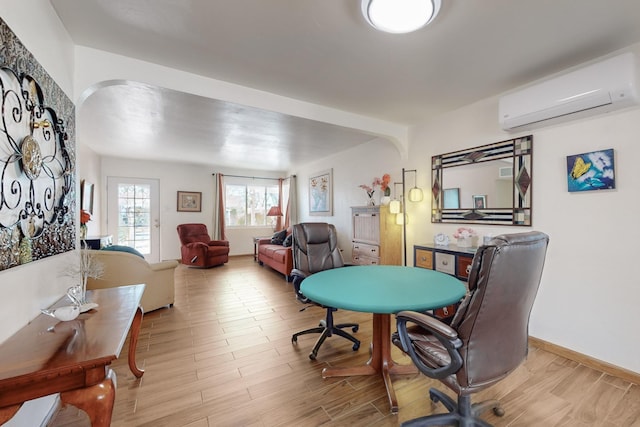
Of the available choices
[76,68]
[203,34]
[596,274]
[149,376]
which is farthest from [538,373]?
[76,68]

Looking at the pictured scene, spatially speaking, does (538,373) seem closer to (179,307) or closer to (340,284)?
(340,284)

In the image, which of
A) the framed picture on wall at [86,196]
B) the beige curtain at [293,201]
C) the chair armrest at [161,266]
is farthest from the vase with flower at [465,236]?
the framed picture on wall at [86,196]

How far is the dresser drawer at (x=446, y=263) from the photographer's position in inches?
108

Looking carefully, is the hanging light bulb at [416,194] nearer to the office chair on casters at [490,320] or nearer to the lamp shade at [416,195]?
the lamp shade at [416,195]

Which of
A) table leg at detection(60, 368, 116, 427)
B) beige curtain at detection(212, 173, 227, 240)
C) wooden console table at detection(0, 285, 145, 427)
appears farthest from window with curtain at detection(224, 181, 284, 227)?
table leg at detection(60, 368, 116, 427)

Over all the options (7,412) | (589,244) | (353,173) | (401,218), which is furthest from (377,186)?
(7,412)

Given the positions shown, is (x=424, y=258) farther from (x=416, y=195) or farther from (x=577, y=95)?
(x=577, y=95)

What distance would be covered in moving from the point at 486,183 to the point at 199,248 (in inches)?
209

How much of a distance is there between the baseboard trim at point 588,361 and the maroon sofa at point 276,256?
3308 mm

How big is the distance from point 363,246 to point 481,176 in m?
1.85

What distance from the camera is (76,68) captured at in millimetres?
1969

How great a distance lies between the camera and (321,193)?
19.6ft

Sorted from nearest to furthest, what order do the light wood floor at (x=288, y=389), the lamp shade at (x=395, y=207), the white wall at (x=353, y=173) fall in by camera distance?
the light wood floor at (x=288, y=389) → the lamp shade at (x=395, y=207) → the white wall at (x=353, y=173)

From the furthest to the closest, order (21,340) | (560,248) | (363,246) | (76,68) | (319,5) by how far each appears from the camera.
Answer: (363,246), (560,248), (76,68), (319,5), (21,340)
